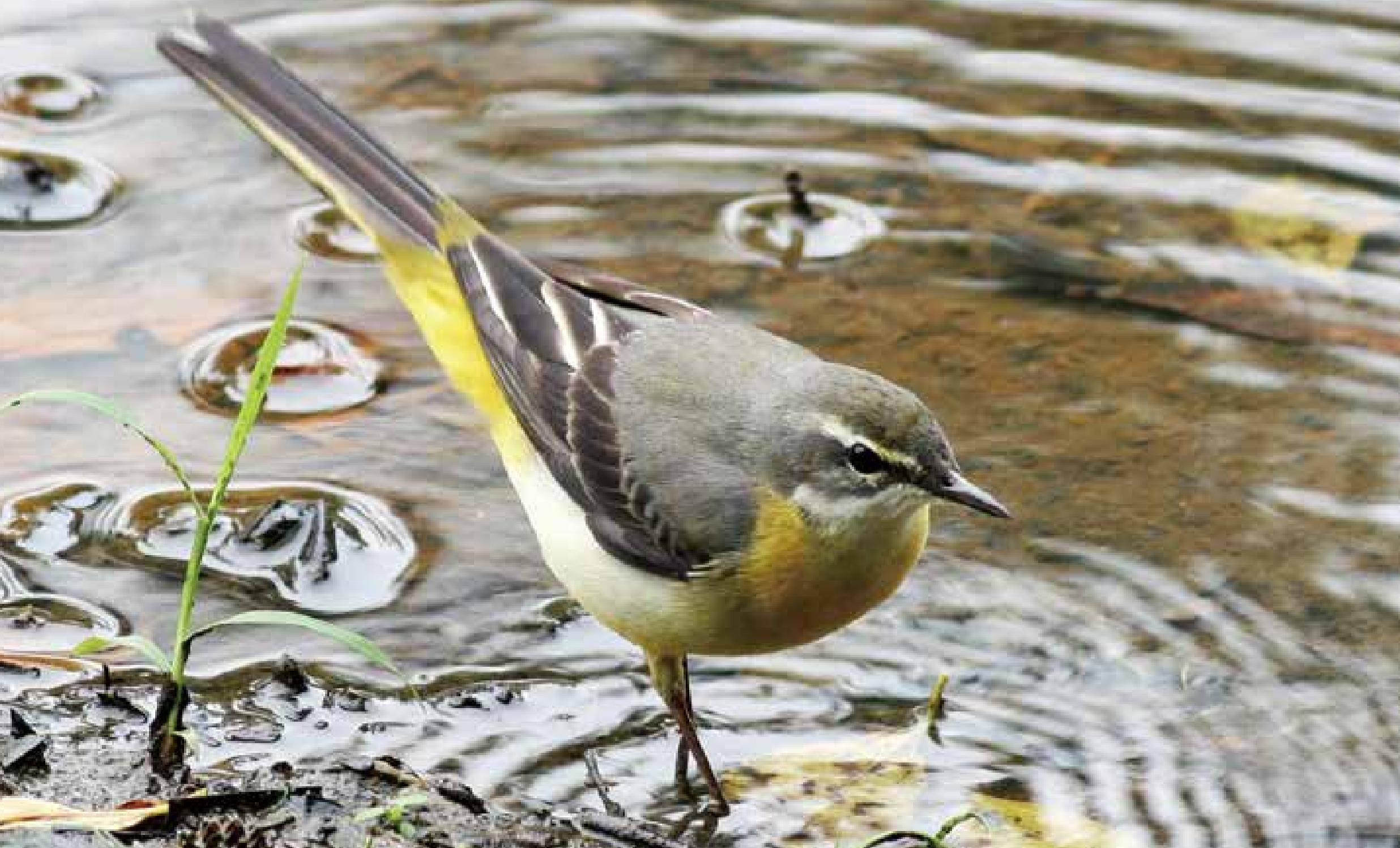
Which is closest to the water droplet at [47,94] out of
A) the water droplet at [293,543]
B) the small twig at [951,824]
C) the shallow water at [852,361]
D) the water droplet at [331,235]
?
the shallow water at [852,361]

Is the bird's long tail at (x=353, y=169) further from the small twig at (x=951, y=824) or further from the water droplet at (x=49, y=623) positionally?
the small twig at (x=951, y=824)

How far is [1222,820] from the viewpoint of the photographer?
6273mm

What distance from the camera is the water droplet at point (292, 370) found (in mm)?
8375

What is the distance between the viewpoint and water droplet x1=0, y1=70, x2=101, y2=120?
10250 mm

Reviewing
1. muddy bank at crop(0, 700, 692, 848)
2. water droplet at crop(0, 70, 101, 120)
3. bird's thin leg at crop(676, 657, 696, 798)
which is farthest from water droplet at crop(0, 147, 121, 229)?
bird's thin leg at crop(676, 657, 696, 798)

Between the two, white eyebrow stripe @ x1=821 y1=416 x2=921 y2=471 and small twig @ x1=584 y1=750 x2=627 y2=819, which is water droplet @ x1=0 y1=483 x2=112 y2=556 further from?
white eyebrow stripe @ x1=821 y1=416 x2=921 y2=471

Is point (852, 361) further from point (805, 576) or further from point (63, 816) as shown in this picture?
point (63, 816)

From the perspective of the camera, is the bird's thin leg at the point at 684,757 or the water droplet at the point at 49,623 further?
the water droplet at the point at 49,623

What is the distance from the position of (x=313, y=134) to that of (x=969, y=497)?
2.78 m

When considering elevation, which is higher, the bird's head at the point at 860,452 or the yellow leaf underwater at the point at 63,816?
the bird's head at the point at 860,452

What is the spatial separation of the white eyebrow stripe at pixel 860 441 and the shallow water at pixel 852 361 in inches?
38.4

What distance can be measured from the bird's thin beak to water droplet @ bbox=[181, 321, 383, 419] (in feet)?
9.89

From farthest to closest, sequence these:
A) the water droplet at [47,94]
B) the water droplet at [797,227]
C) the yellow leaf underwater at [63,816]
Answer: the water droplet at [47,94] < the water droplet at [797,227] < the yellow leaf underwater at [63,816]

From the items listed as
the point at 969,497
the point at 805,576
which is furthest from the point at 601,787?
the point at 969,497
